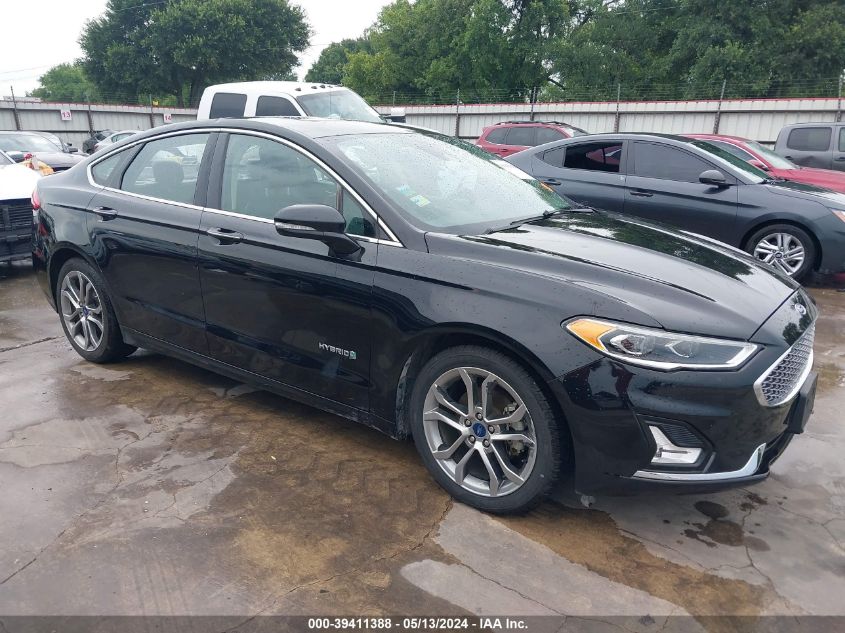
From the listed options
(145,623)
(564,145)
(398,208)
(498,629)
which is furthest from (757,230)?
(145,623)

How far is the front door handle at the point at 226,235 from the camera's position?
3.45 m

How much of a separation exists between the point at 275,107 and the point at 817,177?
734 centimetres

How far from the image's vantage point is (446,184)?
11.2 ft

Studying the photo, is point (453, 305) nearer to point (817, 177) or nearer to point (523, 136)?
point (817, 177)

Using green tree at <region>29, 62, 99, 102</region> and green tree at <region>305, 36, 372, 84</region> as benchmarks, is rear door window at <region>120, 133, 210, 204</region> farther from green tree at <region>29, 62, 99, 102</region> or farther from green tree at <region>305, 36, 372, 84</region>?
green tree at <region>29, 62, 99, 102</region>

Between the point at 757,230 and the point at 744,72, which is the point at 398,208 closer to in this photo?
the point at 757,230

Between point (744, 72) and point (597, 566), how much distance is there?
3370cm

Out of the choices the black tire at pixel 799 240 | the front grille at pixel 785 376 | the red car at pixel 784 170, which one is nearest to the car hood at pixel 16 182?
the front grille at pixel 785 376

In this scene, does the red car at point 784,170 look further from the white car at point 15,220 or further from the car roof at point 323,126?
the white car at point 15,220

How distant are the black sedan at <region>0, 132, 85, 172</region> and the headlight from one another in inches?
535

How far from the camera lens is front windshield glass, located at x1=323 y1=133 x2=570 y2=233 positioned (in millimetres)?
3145

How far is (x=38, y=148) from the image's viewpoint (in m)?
14.3

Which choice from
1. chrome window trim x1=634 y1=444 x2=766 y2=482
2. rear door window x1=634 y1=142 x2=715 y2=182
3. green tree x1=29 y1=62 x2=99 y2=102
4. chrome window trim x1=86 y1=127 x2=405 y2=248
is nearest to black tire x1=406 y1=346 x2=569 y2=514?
chrome window trim x1=634 y1=444 x2=766 y2=482

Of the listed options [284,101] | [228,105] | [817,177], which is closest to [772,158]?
[817,177]
